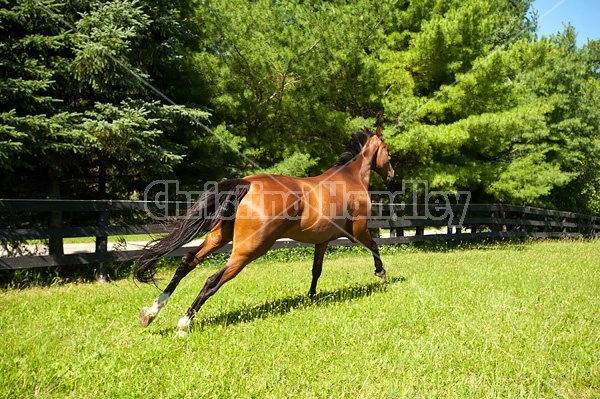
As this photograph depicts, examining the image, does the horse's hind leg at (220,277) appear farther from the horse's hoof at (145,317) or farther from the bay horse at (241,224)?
the horse's hoof at (145,317)

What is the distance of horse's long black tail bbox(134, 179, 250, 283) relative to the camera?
4.54 meters

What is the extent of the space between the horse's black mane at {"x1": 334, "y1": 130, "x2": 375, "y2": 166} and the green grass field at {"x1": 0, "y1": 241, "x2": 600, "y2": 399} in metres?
2.09

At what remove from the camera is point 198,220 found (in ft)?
15.2

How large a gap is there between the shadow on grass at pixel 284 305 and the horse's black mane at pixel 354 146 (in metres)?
2.09

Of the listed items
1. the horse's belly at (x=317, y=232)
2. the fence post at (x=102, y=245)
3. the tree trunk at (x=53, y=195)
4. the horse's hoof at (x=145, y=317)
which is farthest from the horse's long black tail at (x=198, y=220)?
the tree trunk at (x=53, y=195)

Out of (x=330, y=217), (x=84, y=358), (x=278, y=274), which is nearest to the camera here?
(x=84, y=358)

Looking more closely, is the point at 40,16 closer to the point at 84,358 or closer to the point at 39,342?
the point at 39,342

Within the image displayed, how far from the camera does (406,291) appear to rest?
5977mm

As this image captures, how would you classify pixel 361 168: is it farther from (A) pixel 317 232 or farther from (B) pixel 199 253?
(B) pixel 199 253

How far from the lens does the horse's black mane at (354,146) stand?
6906 mm

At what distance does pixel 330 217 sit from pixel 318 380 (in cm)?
274

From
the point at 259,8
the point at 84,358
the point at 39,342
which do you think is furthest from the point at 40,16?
the point at 84,358

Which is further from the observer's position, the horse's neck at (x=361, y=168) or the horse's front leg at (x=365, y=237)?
the horse's neck at (x=361, y=168)

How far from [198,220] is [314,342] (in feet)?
6.08
